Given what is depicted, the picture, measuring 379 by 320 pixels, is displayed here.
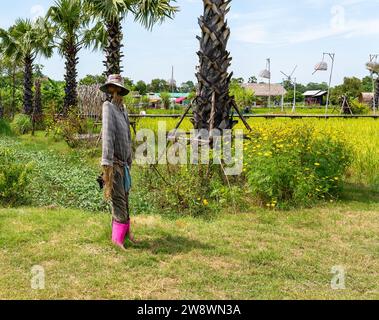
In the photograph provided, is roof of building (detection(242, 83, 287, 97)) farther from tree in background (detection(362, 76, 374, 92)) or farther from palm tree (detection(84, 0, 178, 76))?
palm tree (detection(84, 0, 178, 76))

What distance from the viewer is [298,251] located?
194 inches

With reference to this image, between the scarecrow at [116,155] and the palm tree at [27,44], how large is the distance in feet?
54.8

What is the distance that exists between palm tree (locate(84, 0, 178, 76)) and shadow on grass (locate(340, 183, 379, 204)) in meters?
8.18

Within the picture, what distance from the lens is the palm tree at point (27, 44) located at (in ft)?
66.5

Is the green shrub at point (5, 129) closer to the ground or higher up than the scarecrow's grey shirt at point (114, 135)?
closer to the ground

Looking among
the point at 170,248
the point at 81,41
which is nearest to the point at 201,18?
the point at 170,248

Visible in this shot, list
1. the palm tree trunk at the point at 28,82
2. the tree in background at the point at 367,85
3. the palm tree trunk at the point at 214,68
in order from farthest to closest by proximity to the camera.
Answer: the tree in background at the point at 367,85 < the palm tree trunk at the point at 28,82 < the palm tree trunk at the point at 214,68

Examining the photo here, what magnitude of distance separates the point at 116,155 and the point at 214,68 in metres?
3.90

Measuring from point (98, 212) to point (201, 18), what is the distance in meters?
4.11

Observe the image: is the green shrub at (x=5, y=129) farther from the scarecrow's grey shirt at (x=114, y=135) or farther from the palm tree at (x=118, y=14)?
the scarecrow's grey shirt at (x=114, y=135)

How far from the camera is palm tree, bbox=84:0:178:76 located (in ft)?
Answer: 43.5

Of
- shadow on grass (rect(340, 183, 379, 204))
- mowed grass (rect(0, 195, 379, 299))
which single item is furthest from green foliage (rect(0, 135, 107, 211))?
shadow on grass (rect(340, 183, 379, 204))

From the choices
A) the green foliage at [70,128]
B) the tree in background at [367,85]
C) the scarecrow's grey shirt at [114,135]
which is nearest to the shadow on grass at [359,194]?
the scarecrow's grey shirt at [114,135]
